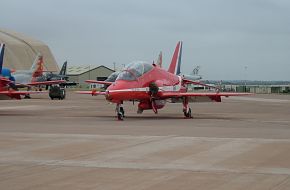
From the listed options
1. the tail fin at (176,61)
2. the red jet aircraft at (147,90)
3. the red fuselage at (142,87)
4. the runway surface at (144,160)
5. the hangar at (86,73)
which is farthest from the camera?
the hangar at (86,73)

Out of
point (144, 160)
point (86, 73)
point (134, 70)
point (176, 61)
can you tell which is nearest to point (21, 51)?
point (86, 73)

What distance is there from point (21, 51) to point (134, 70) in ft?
409

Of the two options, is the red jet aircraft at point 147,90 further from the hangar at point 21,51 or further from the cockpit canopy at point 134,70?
the hangar at point 21,51

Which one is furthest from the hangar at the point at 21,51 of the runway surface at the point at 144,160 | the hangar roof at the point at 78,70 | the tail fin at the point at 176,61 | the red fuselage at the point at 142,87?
the runway surface at the point at 144,160

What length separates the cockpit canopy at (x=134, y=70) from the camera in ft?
81.7

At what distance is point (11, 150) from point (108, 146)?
2.31m

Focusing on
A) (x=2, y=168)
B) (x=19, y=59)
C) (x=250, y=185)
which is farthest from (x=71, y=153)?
Answer: (x=19, y=59)

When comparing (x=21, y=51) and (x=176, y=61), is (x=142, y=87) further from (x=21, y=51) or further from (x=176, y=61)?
(x=21, y=51)

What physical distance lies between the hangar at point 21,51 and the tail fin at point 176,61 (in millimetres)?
107899

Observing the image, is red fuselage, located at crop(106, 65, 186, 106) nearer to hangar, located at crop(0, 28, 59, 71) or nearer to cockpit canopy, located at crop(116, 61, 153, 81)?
cockpit canopy, located at crop(116, 61, 153, 81)

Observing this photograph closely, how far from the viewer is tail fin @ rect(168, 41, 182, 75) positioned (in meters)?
32.4

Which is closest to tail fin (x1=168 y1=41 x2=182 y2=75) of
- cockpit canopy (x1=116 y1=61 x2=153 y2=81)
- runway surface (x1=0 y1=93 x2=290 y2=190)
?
cockpit canopy (x1=116 y1=61 x2=153 y2=81)

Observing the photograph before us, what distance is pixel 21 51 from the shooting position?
145m

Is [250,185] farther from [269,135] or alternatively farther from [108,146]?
[269,135]
